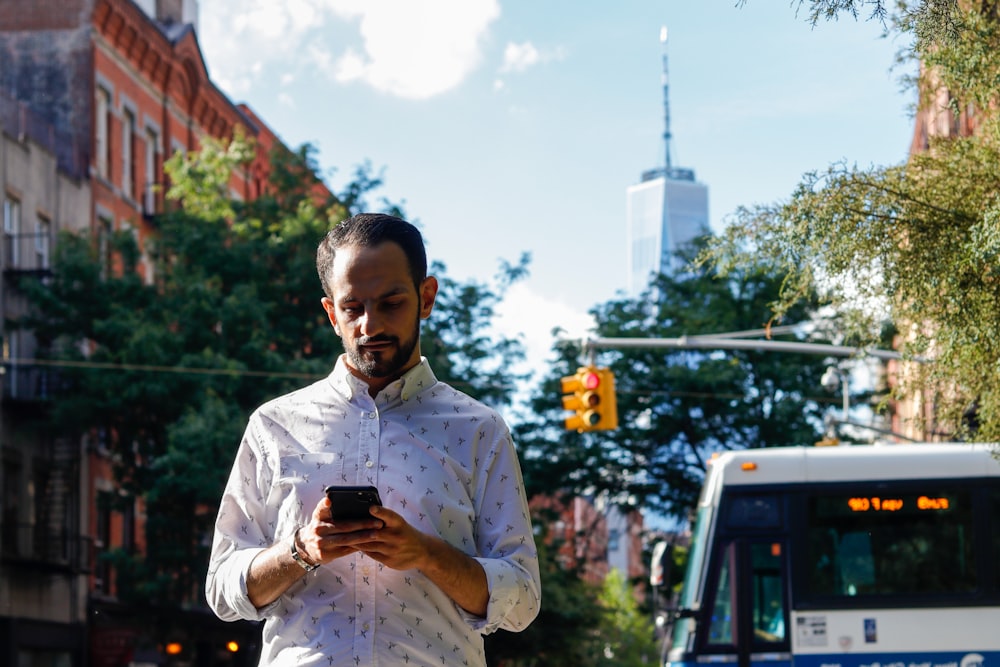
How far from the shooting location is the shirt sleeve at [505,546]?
3.71m

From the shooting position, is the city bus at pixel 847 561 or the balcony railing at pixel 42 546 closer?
the city bus at pixel 847 561

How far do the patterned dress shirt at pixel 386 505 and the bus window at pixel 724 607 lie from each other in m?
14.8

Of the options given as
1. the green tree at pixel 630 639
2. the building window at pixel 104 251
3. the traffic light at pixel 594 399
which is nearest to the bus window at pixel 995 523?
the traffic light at pixel 594 399

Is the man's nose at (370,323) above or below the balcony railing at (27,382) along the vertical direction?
above

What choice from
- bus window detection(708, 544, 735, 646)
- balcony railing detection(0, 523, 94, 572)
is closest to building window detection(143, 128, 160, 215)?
balcony railing detection(0, 523, 94, 572)

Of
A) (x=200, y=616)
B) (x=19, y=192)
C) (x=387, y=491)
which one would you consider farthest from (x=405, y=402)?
(x=19, y=192)

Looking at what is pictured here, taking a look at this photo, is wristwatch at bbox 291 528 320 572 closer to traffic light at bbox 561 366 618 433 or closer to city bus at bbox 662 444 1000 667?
city bus at bbox 662 444 1000 667

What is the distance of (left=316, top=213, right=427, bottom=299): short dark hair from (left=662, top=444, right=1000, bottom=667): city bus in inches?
574

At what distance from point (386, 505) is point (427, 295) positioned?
516 mm

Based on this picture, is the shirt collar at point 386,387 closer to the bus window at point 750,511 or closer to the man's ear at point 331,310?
the man's ear at point 331,310

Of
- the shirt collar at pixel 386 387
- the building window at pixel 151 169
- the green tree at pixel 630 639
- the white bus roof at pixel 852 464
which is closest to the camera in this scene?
the shirt collar at pixel 386 387

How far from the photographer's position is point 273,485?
3.80 metres

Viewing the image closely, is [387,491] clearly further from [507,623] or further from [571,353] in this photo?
[571,353]

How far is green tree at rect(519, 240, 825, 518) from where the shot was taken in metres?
37.4
